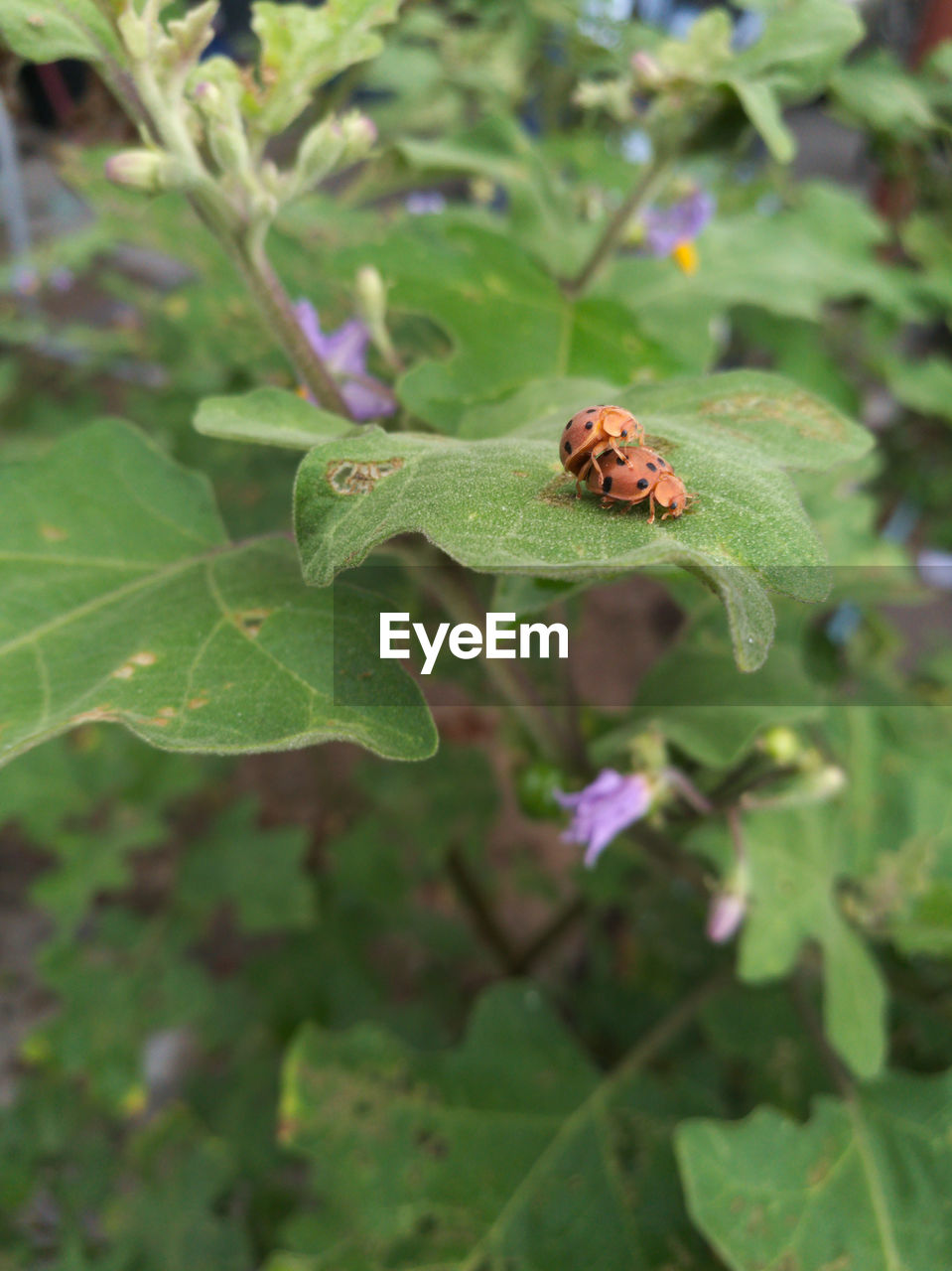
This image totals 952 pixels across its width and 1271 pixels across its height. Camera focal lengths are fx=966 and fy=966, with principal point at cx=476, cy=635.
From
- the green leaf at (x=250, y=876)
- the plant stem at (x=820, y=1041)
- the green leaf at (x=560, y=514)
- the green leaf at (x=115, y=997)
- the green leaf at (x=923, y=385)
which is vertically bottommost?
the green leaf at (x=115, y=997)

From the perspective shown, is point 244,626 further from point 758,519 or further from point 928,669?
point 928,669

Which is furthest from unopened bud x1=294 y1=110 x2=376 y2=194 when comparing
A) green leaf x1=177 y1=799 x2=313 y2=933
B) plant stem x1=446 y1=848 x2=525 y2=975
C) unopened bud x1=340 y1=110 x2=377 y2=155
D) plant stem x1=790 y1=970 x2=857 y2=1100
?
plant stem x1=446 y1=848 x2=525 y2=975

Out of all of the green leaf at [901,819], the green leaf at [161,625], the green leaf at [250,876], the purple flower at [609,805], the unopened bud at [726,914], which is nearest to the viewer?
the green leaf at [161,625]

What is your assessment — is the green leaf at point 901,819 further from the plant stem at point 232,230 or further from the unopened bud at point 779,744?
the plant stem at point 232,230

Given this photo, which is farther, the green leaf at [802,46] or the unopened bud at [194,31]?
the green leaf at [802,46]

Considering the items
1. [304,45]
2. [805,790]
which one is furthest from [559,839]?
[304,45]

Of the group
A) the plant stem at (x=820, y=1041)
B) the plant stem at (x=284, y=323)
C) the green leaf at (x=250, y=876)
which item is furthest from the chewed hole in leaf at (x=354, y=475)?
the green leaf at (x=250, y=876)
